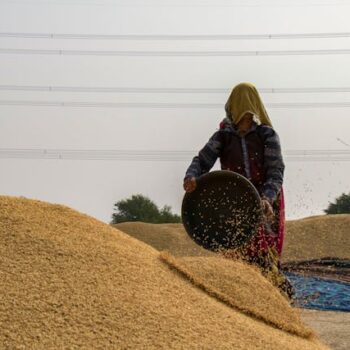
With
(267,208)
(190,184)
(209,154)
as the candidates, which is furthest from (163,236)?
(267,208)

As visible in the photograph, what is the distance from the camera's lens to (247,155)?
4848 mm

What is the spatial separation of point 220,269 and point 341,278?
220 inches

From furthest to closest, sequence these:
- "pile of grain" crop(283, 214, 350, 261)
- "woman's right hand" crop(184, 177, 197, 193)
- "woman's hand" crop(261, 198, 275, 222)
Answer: "pile of grain" crop(283, 214, 350, 261), "woman's right hand" crop(184, 177, 197, 193), "woman's hand" crop(261, 198, 275, 222)

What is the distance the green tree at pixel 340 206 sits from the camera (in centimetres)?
3319

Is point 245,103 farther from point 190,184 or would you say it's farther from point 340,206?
point 340,206

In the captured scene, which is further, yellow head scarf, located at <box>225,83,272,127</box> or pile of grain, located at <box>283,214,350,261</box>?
pile of grain, located at <box>283,214,350,261</box>

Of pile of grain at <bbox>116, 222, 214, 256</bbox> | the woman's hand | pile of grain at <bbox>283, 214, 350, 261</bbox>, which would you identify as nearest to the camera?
the woman's hand

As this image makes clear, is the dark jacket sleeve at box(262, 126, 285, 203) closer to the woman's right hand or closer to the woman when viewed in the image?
the woman

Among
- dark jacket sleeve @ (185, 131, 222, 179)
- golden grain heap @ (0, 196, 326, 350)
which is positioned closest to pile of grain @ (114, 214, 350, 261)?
dark jacket sleeve @ (185, 131, 222, 179)

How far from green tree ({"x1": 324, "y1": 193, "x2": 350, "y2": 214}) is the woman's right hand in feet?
94.4

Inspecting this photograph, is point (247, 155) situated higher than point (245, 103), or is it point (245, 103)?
point (245, 103)

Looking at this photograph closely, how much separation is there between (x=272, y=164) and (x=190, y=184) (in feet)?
1.56

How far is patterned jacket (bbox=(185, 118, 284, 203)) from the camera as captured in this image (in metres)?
4.79

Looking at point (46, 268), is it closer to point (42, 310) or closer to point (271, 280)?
point (42, 310)
